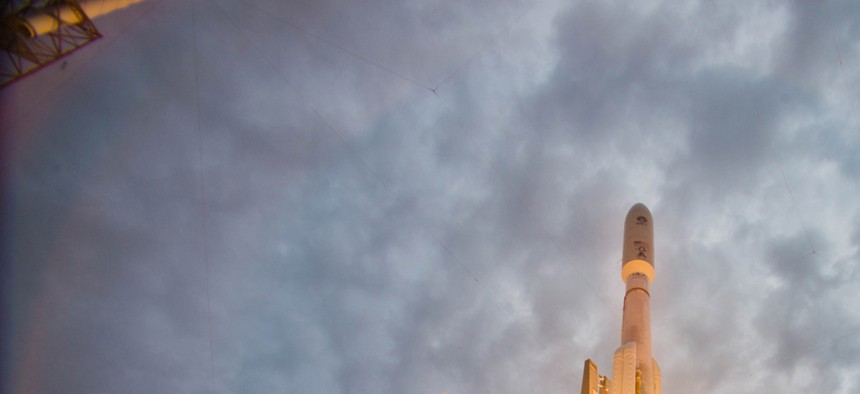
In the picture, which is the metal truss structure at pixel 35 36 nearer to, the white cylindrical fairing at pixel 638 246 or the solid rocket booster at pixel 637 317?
the white cylindrical fairing at pixel 638 246

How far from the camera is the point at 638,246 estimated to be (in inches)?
1041

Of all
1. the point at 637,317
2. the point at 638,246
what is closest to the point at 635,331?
the point at 637,317

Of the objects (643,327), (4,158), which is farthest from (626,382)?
(4,158)

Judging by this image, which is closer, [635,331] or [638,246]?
[635,331]

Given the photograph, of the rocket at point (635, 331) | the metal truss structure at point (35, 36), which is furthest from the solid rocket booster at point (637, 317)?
the metal truss structure at point (35, 36)

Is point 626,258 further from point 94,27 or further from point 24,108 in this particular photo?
point 24,108

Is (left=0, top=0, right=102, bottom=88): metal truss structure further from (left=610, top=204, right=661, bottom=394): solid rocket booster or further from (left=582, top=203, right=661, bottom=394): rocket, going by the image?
(left=610, top=204, right=661, bottom=394): solid rocket booster

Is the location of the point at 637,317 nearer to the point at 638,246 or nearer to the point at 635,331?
the point at 635,331

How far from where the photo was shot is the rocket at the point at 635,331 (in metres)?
21.9

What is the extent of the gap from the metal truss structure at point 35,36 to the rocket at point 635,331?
25.1 metres

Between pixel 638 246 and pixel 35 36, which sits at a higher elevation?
pixel 35 36

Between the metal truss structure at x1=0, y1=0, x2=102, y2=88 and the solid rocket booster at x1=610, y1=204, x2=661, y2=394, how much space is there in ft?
83.4

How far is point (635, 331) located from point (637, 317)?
0.67 meters

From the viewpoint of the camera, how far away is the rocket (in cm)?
2188
